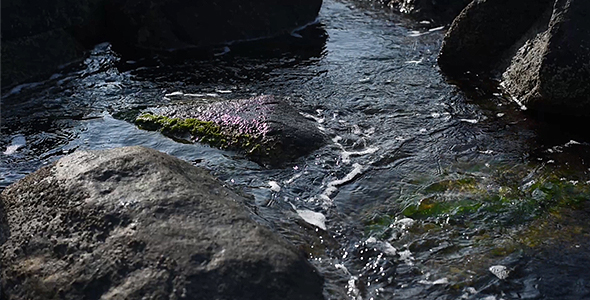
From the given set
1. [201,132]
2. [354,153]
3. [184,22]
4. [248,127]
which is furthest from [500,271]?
[184,22]

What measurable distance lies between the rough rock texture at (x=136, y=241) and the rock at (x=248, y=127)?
6.12 ft

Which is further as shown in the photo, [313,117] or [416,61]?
[416,61]

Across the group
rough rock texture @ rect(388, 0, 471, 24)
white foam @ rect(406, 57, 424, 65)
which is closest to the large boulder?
white foam @ rect(406, 57, 424, 65)

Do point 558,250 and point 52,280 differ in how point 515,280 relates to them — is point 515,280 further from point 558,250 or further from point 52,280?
point 52,280

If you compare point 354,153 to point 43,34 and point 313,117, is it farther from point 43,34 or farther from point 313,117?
point 43,34

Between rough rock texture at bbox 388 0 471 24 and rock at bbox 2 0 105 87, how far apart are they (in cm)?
598

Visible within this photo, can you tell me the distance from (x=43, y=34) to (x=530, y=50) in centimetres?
749

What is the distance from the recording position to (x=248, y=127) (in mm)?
7777

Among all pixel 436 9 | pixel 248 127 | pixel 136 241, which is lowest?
pixel 248 127

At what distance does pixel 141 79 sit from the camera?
1010 centimetres

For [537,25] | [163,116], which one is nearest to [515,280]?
[163,116]

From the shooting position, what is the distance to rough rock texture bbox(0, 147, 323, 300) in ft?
14.6

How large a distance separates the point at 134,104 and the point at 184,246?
4.88 meters

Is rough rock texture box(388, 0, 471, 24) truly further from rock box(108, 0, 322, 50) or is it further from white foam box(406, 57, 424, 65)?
rock box(108, 0, 322, 50)
